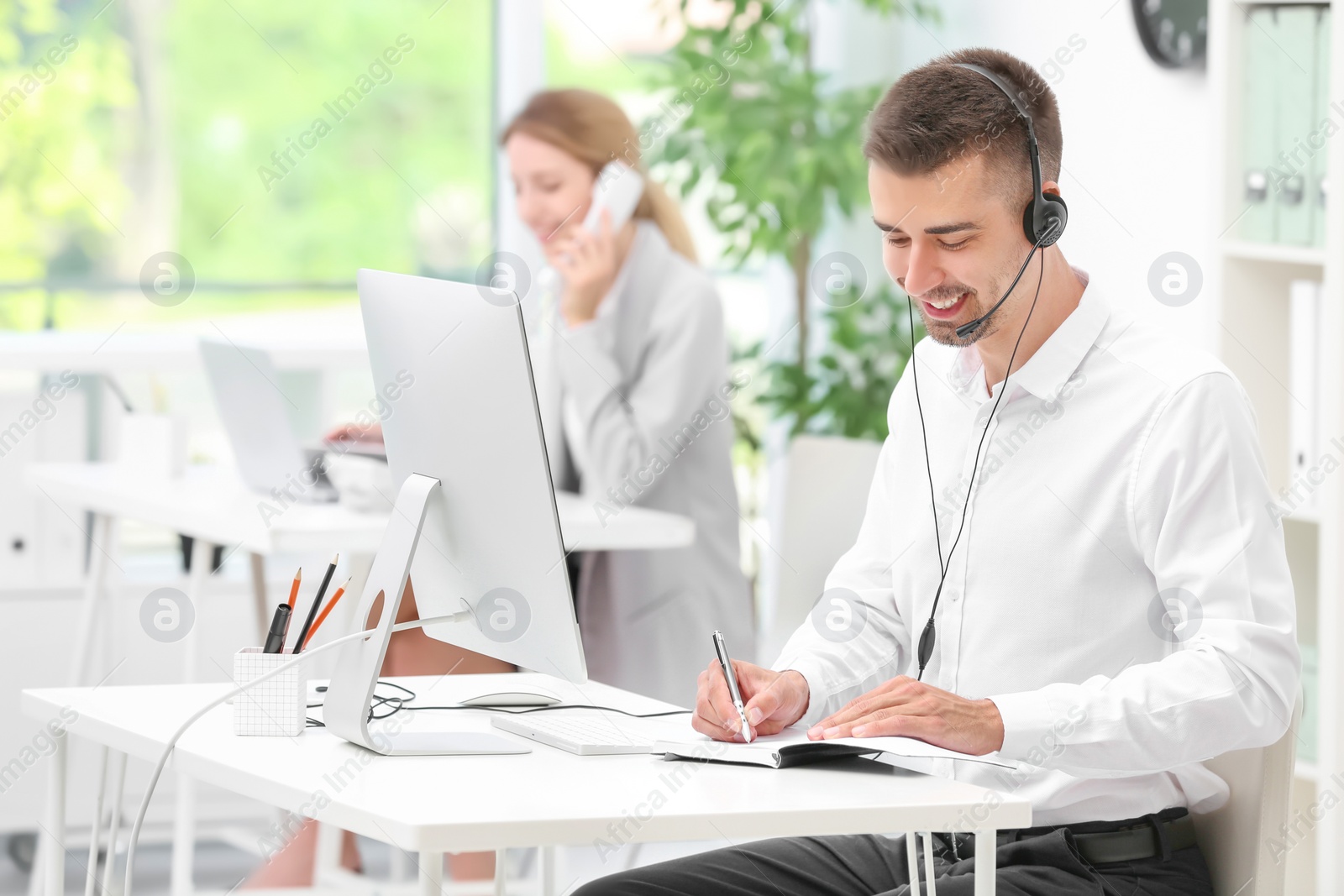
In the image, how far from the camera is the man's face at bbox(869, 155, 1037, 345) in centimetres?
142

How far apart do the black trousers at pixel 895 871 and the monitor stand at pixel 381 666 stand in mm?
179

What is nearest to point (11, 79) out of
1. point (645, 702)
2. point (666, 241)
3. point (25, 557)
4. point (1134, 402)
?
point (25, 557)

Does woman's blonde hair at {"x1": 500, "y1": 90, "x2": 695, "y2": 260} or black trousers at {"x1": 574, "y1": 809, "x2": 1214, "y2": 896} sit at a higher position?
woman's blonde hair at {"x1": 500, "y1": 90, "x2": 695, "y2": 260}

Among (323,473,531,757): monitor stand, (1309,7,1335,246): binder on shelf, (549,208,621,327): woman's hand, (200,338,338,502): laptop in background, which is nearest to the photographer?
(323,473,531,757): monitor stand

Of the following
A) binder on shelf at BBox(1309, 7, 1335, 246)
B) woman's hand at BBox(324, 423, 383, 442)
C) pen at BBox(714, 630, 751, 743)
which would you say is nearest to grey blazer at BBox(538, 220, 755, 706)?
woman's hand at BBox(324, 423, 383, 442)

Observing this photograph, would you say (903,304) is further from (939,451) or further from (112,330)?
(939,451)

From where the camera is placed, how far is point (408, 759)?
1.28 m

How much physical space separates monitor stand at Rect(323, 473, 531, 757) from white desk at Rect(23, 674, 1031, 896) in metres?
0.02

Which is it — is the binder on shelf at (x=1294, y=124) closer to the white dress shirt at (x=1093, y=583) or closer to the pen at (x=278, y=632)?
the white dress shirt at (x=1093, y=583)

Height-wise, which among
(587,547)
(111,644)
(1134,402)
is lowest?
(111,644)

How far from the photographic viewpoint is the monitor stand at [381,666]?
1287 mm

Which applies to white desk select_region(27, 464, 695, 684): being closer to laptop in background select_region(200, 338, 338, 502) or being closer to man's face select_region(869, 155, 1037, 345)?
laptop in background select_region(200, 338, 338, 502)

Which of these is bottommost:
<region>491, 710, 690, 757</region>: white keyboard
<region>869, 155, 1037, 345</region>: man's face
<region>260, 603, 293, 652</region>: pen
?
<region>491, 710, 690, 757</region>: white keyboard

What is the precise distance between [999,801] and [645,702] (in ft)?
1.61
